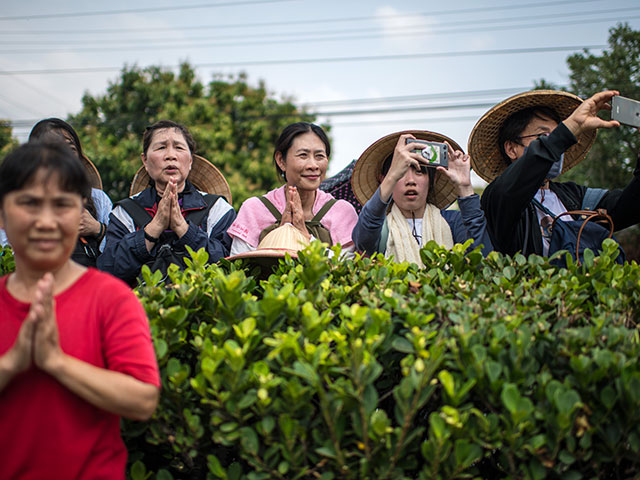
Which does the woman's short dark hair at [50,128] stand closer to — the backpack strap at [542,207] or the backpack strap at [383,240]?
the backpack strap at [383,240]

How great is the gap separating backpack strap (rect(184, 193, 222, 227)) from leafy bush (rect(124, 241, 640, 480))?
65.4 inches

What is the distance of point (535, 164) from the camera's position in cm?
277

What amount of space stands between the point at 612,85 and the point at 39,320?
11.9 metres

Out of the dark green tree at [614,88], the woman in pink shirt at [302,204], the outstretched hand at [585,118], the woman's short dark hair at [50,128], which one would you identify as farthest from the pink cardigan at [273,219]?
the dark green tree at [614,88]

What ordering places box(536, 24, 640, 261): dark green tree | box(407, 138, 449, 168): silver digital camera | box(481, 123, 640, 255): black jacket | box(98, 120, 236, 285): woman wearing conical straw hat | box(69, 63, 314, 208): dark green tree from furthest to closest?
box(69, 63, 314, 208): dark green tree < box(536, 24, 640, 261): dark green tree < box(407, 138, 449, 168): silver digital camera < box(98, 120, 236, 285): woman wearing conical straw hat < box(481, 123, 640, 255): black jacket

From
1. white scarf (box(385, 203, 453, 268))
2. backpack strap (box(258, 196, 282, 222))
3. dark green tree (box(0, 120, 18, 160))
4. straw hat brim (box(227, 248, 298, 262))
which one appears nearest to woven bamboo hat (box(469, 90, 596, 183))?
white scarf (box(385, 203, 453, 268))

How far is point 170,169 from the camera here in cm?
363

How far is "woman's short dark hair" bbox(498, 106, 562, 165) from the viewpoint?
351 cm

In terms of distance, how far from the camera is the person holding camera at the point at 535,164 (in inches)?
Answer: 109

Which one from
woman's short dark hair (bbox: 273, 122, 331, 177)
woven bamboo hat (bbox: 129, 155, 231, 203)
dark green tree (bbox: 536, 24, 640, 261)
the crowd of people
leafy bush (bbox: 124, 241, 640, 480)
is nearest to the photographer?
the crowd of people

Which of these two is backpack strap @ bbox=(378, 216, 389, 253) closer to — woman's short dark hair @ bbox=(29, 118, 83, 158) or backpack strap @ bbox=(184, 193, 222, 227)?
backpack strap @ bbox=(184, 193, 222, 227)

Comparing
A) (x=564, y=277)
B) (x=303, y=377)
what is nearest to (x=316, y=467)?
(x=303, y=377)

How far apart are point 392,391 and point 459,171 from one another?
2.13m

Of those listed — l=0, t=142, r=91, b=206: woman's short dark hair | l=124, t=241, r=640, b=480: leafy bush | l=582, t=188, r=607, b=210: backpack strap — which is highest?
l=582, t=188, r=607, b=210: backpack strap
